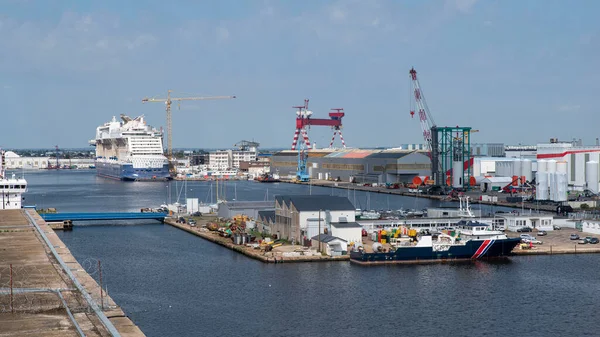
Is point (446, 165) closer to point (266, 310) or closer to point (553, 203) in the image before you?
point (553, 203)

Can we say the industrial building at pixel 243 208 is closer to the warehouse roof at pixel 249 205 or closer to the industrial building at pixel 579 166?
the warehouse roof at pixel 249 205

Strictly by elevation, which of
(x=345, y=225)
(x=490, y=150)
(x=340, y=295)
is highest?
(x=490, y=150)

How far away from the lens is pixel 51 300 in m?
12.8

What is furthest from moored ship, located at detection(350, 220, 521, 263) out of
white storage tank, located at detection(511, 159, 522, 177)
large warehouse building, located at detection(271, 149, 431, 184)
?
large warehouse building, located at detection(271, 149, 431, 184)

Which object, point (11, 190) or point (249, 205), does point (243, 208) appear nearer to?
point (249, 205)

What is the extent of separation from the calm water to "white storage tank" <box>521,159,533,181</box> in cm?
3030

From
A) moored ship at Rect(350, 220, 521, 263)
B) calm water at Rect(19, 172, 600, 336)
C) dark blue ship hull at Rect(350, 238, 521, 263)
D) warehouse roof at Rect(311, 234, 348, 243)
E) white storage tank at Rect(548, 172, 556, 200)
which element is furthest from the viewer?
white storage tank at Rect(548, 172, 556, 200)

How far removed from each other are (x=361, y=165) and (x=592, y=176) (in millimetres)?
22856

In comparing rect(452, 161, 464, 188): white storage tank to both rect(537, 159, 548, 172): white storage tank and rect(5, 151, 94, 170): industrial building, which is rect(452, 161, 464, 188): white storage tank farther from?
rect(5, 151, 94, 170): industrial building

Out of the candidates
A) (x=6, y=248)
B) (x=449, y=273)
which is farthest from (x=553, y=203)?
(x=6, y=248)

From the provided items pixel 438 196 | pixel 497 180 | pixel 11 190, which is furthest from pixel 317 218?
pixel 497 180

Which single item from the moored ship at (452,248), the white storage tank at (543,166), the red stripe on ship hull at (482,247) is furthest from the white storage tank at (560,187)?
the red stripe on ship hull at (482,247)

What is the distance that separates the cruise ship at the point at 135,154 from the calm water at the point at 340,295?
47863 millimetres

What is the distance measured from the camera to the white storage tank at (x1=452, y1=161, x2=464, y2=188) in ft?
169
